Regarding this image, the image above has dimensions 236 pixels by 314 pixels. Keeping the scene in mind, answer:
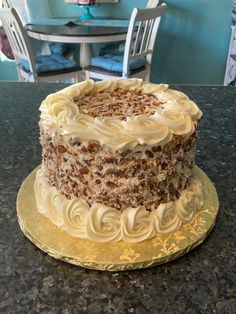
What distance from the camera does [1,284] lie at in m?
0.57

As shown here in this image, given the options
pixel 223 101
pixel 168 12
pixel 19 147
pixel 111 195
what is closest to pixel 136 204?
pixel 111 195

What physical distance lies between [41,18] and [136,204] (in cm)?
294

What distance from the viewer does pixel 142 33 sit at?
112 inches

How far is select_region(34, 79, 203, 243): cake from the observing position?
0.62m

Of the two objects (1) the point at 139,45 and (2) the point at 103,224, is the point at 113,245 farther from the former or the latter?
(1) the point at 139,45

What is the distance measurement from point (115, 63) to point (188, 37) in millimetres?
920

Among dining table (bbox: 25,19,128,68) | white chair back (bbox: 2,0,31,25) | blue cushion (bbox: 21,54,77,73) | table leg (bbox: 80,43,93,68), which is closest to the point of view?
dining table (bbox: 25,19,128,68)

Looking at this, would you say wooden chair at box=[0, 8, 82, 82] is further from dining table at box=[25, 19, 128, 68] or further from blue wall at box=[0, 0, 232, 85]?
blue wall at box=[0, 0, 232, 85]

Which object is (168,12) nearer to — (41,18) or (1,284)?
(41,18)

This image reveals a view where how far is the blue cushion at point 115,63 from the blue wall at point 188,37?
0.59m

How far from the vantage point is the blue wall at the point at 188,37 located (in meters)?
3.21

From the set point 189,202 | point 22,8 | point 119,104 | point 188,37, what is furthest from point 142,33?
point 189,202

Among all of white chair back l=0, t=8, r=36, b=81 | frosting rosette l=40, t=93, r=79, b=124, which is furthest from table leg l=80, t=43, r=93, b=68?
frosting rosette l=40, t=93, r=79, b=124

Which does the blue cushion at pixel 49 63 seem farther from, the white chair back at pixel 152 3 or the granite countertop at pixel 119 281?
the granite countertop at pixel 119 281
